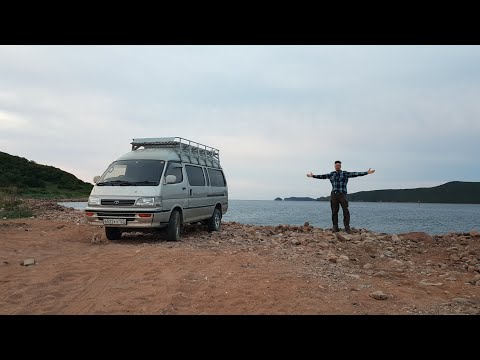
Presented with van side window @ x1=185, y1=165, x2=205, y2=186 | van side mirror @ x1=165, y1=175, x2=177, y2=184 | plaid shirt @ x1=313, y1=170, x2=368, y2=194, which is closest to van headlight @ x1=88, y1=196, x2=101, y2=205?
van side mirror @ x1=165, y1=175, x2=177, y2=184

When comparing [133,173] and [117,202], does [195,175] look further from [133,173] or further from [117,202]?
[117,202]

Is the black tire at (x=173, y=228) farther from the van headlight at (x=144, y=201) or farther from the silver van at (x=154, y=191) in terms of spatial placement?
the van headlight at (x=144, y=201)

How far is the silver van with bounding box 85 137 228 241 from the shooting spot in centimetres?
970

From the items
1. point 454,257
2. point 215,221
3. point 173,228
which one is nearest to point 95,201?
point 173,228

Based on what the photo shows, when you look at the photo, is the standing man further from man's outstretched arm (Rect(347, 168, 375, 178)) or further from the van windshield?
the van windshield

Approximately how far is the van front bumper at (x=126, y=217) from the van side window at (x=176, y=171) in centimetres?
128

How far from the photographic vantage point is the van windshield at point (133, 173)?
10.1 m

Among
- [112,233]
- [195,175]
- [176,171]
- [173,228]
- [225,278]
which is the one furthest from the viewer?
[195,175]

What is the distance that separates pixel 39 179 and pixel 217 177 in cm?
5521

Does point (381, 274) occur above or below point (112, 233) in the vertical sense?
below

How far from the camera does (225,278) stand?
6340 mm

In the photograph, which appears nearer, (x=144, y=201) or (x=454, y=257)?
(x=144, y=201)

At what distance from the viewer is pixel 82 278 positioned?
635 centimetres
